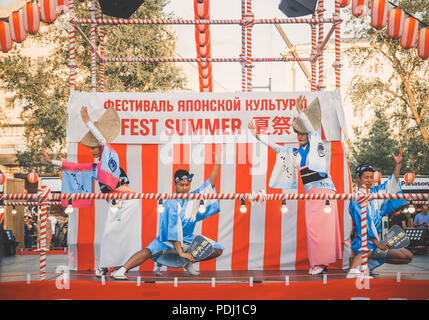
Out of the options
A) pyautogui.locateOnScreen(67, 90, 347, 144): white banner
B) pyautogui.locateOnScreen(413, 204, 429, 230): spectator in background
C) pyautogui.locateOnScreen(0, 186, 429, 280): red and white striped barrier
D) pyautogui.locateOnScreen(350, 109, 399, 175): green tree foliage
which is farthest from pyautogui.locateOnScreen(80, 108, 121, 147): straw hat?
pyautogui.locateOnScreen(350, 109, 399, 175): green tree foliage


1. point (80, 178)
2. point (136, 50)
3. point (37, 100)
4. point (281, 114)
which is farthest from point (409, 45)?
point (37, 100)

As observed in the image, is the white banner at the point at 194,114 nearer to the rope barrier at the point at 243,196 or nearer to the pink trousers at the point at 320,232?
the pink trousers at the point at 320,232

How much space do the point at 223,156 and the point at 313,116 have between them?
52.4 inches

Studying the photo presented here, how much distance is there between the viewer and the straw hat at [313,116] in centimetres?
571

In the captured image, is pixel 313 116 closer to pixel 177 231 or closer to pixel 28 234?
pixel 177 231

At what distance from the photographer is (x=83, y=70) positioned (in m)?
17.3

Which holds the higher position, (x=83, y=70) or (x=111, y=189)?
(x=83, y=70)

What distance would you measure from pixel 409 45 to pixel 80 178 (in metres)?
5.56

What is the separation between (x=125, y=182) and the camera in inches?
236

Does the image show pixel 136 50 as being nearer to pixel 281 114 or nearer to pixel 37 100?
pixel 37 100

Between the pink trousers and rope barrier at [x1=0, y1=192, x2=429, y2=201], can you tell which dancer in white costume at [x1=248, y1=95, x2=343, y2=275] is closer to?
the pink trousers

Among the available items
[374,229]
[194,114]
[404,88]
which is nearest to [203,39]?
[194,114]

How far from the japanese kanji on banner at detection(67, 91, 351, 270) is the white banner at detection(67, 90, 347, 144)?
0.01 m

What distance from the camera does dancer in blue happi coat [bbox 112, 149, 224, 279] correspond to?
16.9 feet
